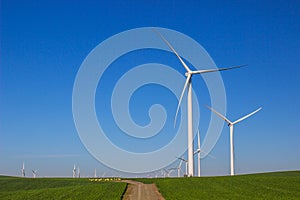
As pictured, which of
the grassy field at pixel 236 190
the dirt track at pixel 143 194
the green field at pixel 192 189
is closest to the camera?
the grassy field at pixel 236 190

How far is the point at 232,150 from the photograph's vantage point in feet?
304

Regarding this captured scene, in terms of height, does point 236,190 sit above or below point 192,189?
below

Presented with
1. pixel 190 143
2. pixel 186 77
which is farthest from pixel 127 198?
pixel 186 77

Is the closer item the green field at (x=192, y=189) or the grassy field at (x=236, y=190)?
the grassy field at (x=236, y=190)

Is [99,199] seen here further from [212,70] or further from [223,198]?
[212,70]

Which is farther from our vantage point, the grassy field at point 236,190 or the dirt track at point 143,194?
the dirt track at point 143,194

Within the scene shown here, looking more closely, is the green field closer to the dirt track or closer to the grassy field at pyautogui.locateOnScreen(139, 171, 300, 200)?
the grassy field at pyautogui.locateOnScreen(139, 171, 300, 200)

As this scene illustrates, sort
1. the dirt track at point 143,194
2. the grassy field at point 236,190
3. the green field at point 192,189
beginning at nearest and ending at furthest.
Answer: the grassy field at point 236,190, the green field at point 192,189, the dirt track at point 143,194

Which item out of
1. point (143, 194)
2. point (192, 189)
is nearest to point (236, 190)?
point (192, 189)

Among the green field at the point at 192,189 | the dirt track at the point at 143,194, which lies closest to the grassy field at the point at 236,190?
the green field at the point at 192,189

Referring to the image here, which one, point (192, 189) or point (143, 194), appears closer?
point (143, 194)

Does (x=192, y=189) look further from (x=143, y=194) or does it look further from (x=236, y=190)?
(x=143, y=194)

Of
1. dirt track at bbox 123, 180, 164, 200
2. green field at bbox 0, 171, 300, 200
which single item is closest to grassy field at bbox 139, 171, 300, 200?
green field at bbox 0, 171, 300, 200

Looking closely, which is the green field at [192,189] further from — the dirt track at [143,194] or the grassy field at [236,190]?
the dirt track at [143,194]
